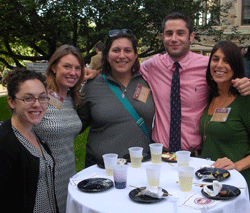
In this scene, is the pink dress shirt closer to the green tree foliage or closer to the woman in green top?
the woman in green top

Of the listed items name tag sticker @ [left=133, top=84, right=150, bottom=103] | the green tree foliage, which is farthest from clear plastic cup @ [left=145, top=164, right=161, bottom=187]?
the green tree foliage

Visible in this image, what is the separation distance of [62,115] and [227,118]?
5.55 feet

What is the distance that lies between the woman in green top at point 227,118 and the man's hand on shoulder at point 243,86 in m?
0.09

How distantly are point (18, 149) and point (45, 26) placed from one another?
8493 millimetres

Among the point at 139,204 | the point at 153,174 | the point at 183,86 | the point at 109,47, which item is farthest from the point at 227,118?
the point at 109,47

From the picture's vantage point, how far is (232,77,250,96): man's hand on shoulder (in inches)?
99.1

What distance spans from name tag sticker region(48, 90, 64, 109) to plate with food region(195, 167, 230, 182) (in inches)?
60.8

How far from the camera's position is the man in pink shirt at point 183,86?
2.96 meters

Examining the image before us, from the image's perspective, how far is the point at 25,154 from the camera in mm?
2125

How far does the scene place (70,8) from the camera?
9.09 meters

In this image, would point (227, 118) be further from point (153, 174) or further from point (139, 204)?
point (139, 204)

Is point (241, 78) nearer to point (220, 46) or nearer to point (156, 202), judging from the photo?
point (220, 46)

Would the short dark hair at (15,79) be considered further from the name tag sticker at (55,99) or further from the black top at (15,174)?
the name tag sticker at (55,99)

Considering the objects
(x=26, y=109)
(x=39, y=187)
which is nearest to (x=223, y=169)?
(x=39, y=187)
